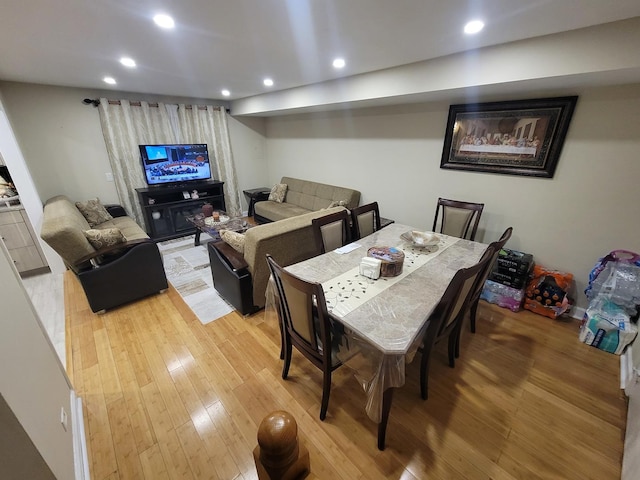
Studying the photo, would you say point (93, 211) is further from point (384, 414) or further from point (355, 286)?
point (384, 414)

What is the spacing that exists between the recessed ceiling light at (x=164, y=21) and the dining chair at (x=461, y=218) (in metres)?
2.77

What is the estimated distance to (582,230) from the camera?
2.39 metres

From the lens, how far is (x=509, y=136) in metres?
2.61

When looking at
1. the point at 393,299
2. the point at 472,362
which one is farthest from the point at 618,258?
the point at 393,299

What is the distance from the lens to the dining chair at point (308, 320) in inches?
50.2

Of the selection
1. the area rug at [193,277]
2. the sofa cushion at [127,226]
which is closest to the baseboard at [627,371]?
the area rug at [193,277]

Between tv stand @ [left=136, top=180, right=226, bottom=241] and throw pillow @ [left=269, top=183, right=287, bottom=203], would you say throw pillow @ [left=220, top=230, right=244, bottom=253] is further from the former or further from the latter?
throw pillow @ [left=269, top=183, right=287, bottom=203]

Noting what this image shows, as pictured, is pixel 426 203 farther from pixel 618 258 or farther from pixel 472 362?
pixel 472 362

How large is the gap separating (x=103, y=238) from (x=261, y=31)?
232 cm

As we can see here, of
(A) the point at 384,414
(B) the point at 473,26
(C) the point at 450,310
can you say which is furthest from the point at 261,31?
(A) the point at 384,414

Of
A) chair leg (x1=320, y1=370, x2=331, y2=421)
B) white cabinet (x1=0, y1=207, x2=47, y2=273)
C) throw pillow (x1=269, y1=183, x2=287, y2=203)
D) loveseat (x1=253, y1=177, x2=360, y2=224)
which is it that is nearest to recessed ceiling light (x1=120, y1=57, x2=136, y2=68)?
white cabinet (x1=0, y1=207, x2=47, y2=273)

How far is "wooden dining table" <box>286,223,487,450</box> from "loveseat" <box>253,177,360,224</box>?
89.7 inches

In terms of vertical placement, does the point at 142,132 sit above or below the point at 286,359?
above

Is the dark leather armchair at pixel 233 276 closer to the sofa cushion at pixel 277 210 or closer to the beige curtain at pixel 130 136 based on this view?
the sofa cushion at pixel 277 210
